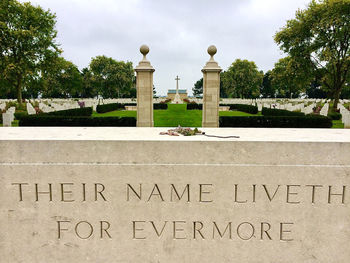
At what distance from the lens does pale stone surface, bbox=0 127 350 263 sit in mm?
2494

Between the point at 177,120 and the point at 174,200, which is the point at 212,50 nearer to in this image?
the point at 174,200

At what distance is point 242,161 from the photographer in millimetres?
2506

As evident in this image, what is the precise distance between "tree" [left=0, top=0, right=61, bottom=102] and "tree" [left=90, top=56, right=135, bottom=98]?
27.7 m

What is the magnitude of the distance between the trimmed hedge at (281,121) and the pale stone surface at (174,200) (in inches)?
322

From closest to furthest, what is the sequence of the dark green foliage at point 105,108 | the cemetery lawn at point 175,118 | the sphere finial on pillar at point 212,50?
the sphere finial on pillar at point 212,50
the cemetery lawn at point 175,118
the dark green foliage at point 105,108

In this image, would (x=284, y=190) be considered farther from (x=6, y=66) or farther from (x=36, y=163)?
(x=6, y=66)

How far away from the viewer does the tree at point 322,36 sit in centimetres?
2091

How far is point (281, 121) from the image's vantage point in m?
10.2

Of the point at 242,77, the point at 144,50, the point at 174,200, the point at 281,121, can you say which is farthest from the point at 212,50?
the point at 242,77

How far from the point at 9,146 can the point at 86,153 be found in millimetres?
787

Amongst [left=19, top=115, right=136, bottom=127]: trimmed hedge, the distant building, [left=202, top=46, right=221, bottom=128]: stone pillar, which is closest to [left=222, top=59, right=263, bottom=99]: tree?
the distant building

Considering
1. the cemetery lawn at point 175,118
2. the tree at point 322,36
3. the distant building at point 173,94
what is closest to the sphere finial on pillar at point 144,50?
the cemetery lawn at point 175,118

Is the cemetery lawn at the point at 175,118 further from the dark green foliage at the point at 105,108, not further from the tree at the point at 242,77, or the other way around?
the tree at the point at 242,77

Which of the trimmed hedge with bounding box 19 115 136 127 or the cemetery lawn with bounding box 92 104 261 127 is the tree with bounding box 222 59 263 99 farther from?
the trimmed hedge with bounding box 19 115 136 127
